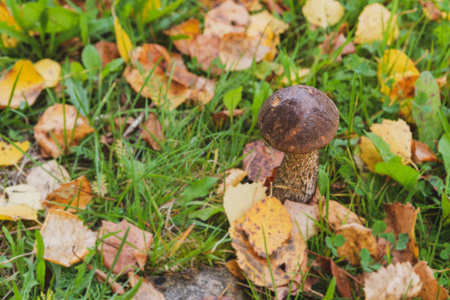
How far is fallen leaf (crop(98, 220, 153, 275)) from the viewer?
6.36 ft

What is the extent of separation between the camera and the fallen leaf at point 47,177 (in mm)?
2250

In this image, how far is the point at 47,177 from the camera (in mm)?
2309

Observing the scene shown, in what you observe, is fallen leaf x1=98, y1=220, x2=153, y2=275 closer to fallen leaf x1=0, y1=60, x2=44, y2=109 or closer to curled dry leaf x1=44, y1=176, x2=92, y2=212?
curled dry leaf x1=44, y1=176, x2=92, y2=212

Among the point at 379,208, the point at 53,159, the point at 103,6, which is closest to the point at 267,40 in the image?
the point at 103,6

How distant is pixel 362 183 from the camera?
7.26 ft

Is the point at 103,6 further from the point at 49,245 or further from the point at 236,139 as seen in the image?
the point at 49,245

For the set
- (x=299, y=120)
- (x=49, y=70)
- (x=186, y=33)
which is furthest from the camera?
(x=186, y=33)

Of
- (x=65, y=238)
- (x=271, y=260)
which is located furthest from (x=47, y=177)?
(x=271, y=260)

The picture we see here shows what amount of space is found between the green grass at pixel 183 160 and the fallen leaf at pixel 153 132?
4 cm

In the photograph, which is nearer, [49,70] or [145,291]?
[145,291]

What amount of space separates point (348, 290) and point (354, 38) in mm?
1524

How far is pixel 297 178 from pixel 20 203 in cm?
135

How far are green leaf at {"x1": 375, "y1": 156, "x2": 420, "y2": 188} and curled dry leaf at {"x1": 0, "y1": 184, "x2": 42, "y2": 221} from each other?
1.67 m

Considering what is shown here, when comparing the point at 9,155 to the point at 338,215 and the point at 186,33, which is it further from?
the point at 338,215
